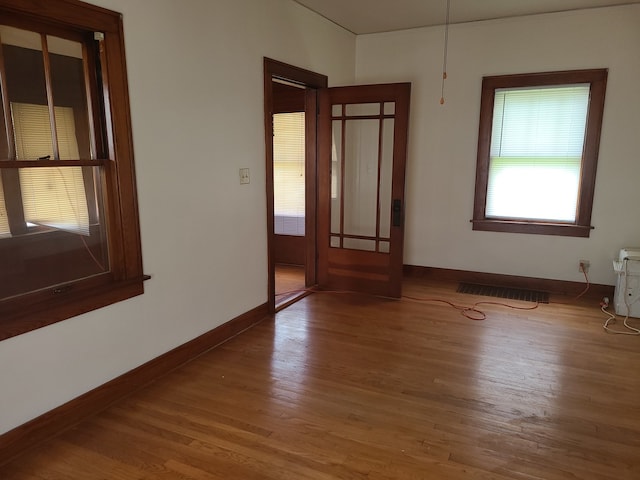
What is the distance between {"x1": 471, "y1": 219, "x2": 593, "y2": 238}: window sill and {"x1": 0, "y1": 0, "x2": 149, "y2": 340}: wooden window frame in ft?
11.6

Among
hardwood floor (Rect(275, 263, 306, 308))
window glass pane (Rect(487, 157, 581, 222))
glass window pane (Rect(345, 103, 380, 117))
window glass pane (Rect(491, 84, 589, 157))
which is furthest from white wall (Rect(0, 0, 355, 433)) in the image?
window glass pane (Rect(487, 157, 581, 222))

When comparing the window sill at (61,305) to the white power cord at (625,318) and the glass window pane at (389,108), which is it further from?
the white power cord at (625,318)

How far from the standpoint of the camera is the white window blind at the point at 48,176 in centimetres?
212

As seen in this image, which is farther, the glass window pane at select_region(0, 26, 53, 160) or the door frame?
the door frame

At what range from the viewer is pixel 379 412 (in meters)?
2.47

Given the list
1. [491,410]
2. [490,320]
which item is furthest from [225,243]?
[490,320]

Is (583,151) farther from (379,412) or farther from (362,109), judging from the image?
(379,412)

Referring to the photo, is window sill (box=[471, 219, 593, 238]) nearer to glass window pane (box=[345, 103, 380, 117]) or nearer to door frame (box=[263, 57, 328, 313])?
glass window pane (box=[345, 103, 380, 117])

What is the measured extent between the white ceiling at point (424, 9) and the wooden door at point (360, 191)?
2.29 ft

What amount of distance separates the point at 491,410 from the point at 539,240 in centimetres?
262

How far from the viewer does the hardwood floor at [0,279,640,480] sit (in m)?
2.04

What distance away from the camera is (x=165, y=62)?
270cm

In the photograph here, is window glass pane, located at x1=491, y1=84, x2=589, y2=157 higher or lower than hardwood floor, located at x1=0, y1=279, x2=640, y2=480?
higher

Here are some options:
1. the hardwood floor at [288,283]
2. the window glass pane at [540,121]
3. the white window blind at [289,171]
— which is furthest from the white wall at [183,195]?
the window glass pane at [540,121]
